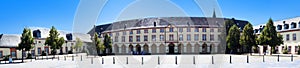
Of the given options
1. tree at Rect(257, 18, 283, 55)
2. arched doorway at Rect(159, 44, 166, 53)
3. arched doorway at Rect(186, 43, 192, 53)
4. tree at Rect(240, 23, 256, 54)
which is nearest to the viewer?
tree at Rect(257, 18, 283, 55)

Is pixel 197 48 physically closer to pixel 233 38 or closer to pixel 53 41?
pixel 233 38

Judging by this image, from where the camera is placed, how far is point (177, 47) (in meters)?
48.4

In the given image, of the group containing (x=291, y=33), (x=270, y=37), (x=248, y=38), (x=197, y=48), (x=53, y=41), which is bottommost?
(x=197, y=48)

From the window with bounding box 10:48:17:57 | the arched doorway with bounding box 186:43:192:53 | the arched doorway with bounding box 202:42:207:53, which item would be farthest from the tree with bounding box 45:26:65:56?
the arched doorway with bounding box 202:42:207:53

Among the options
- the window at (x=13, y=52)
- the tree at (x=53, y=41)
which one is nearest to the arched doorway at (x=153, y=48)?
the tree at (x=53, y=41)

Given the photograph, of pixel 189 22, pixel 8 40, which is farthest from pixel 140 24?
pixel 8 40

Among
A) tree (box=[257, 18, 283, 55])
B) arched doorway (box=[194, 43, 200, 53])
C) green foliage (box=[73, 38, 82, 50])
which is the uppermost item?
tree (box=[257, 18, 283, 55])

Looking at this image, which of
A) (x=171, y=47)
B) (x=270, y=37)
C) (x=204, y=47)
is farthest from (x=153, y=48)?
(x=270, y=37)

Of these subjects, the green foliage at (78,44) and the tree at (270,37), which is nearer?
the tree at (270,37)

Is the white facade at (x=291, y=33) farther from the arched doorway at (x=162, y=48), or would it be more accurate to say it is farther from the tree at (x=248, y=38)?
the arched doorway at (x=162, y=48)

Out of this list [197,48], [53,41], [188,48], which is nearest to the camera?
[53,41]

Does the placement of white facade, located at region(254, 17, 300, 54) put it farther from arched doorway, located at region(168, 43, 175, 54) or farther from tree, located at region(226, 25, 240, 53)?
arched doorway, located at region(168, 43, 175, 54)

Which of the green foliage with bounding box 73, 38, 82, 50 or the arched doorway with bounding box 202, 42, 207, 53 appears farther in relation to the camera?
the green foliage with bounding box 73, 38, 82, 50

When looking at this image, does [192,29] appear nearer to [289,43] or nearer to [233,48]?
[233,48]
